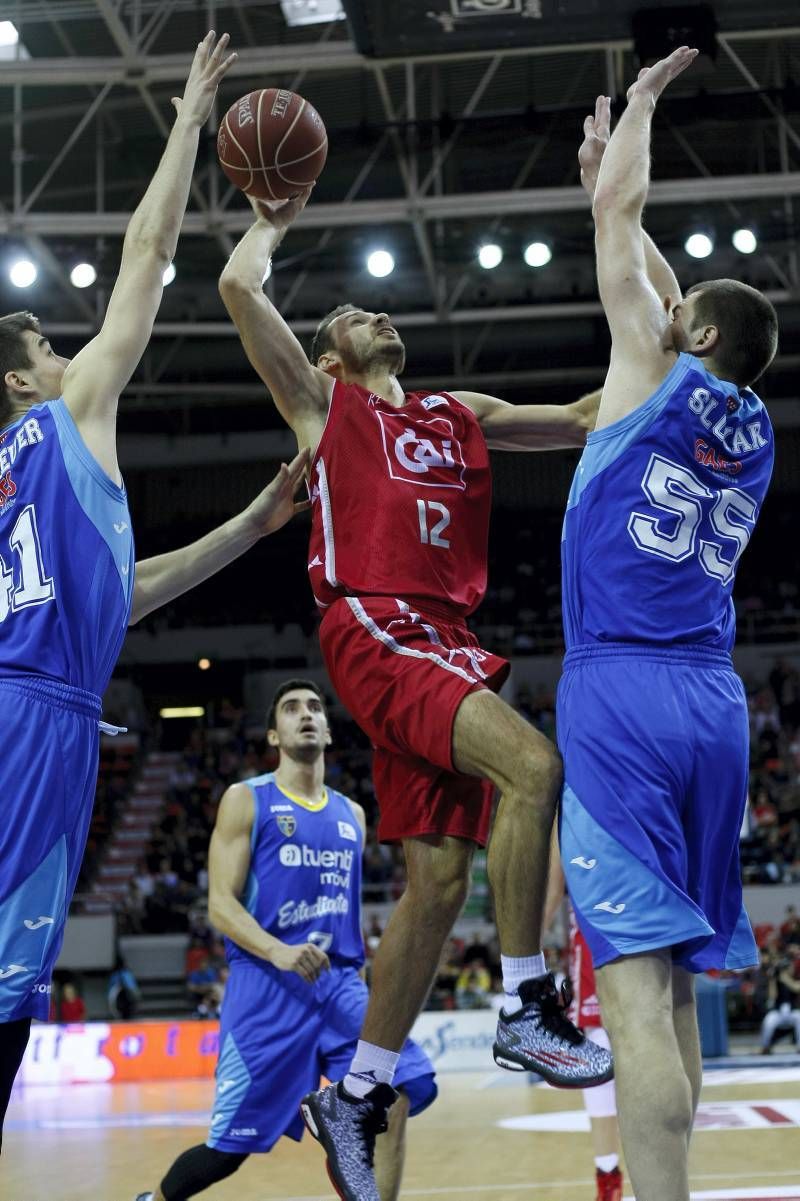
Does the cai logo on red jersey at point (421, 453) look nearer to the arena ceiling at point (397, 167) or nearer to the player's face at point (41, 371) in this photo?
the player's face at point (41, 371)

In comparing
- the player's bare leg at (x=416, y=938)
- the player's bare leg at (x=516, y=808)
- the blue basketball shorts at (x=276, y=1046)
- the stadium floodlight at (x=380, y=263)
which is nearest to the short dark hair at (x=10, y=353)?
the player's bare leg at (x=516, y=808)

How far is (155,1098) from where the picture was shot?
46.3 feet

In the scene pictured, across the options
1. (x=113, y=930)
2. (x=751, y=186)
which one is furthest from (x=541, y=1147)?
(x=113, y=930)

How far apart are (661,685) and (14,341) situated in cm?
214

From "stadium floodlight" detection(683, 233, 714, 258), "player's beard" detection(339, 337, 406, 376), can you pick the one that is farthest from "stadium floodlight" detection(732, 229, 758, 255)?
"player's beard" detection(339, 337, 406, 376)

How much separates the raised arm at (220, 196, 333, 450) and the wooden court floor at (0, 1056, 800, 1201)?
13.2 ft

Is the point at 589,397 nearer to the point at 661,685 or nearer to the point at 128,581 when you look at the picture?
the point at 661,685

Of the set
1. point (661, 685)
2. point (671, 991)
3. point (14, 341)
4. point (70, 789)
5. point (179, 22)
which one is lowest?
point (671, 991)

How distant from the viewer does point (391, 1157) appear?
5.18 m

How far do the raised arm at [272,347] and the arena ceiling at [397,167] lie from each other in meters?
9.01

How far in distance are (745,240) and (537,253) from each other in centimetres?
271

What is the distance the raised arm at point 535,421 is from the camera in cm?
497

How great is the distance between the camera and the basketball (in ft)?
16.1

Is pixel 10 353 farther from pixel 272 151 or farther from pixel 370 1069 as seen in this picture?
pixel 370 1069
